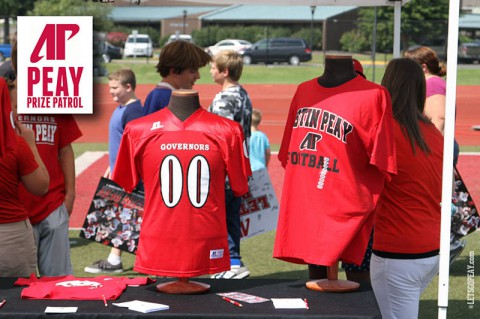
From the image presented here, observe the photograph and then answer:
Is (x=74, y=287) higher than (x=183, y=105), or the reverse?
(x=183, y=105)

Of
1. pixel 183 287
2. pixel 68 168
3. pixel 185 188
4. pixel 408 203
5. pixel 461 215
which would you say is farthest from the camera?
pixel 461 215

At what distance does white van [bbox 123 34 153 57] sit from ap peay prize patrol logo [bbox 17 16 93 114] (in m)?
33.2

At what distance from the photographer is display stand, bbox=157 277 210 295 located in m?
3.75

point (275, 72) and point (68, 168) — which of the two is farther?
point (275, 72)

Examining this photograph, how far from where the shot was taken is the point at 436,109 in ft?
19.7

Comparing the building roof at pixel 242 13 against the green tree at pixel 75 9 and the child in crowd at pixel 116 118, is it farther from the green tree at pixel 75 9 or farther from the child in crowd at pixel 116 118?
the child in crowd at pixel 116 118

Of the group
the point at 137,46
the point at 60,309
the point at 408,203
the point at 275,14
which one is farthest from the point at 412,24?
the point at 60,309

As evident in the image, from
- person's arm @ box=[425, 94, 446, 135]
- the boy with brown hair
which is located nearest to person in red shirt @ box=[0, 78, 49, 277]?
the boy with brown hair

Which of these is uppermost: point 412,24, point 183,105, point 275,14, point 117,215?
point 275,14

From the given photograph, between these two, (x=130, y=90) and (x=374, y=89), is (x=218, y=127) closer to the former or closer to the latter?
(x=374, y=89)

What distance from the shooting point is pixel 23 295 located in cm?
363

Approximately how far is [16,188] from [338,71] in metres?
1.60

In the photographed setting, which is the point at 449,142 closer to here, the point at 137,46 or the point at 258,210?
the point at 258,210

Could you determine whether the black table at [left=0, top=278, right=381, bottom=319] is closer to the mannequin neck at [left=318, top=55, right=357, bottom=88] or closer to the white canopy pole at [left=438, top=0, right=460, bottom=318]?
the white canopy pole at [left=438, top=0, right=460, bottom=318]
